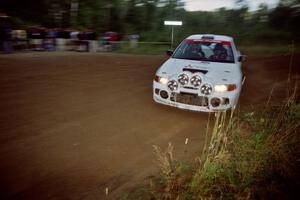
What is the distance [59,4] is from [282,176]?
27677 millimetres

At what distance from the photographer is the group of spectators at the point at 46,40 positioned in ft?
50.4

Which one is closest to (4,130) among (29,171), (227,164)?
(29,171)

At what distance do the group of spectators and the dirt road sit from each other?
6292 millimetres

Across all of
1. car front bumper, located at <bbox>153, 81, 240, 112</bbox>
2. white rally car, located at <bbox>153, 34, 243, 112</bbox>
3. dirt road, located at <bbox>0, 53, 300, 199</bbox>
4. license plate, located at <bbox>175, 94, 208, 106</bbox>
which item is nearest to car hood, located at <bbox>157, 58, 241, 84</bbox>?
white rally car, located at <bbox>153, 34, 243, 112</bbox>

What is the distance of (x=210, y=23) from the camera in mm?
30312

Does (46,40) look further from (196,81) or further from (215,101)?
(215,101)

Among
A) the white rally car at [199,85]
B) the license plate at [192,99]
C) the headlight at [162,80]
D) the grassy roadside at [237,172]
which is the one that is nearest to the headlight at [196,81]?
the white rally car at [199,85]

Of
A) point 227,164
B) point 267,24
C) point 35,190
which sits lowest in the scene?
point 35,190

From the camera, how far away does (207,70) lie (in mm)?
5957

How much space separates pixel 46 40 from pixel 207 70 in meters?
14.0

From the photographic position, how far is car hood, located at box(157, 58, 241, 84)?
18.8 ft

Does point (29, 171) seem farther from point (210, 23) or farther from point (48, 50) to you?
point (210, 23)

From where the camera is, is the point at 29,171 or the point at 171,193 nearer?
the point at 171,193

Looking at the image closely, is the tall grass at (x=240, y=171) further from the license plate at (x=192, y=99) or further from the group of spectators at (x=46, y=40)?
the group of spectators at (x=46, y=40)
